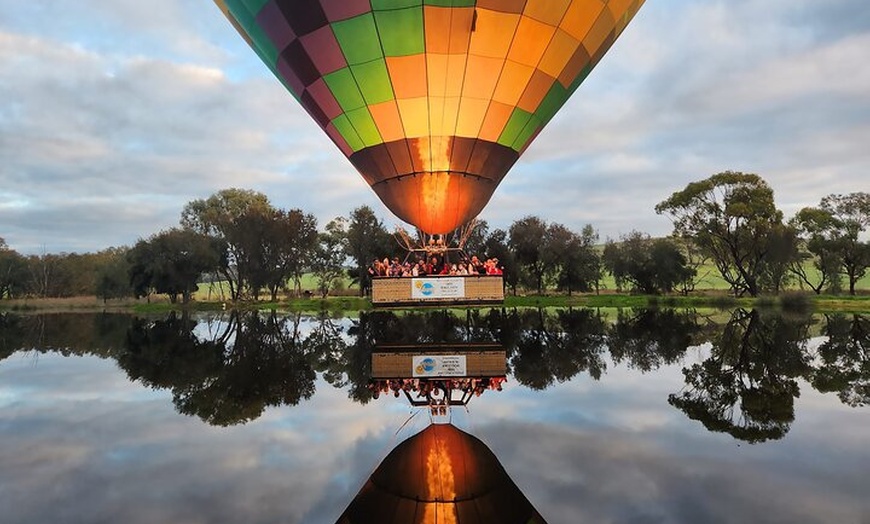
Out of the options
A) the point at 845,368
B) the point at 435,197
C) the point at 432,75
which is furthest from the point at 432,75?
the point at 845,368

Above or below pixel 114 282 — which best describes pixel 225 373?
below

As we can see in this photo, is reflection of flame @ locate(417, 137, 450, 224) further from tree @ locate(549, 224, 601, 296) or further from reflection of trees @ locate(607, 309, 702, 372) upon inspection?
tree @ locate(549, 224, 601, 296)

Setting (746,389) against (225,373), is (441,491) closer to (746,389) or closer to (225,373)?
(746,389)

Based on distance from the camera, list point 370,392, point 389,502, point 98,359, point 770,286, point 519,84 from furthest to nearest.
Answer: point 770,286
point 98,359
point 519,84
point 370,392
point 389,502

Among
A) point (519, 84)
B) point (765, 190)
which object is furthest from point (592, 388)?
point (765, 190)

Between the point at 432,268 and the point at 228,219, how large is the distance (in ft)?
120

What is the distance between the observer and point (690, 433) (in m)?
4.16

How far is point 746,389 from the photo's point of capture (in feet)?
19.3

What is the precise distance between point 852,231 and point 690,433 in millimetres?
42939

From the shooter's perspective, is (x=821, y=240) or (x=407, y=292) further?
(x=821, y=240)

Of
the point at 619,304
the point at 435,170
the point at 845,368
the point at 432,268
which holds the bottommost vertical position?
the point at 845,368

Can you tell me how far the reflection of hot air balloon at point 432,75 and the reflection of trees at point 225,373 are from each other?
367 centimetres

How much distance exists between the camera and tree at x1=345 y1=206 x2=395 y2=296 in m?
40.2

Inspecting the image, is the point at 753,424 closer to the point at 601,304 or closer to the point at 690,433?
the point at 690,433
